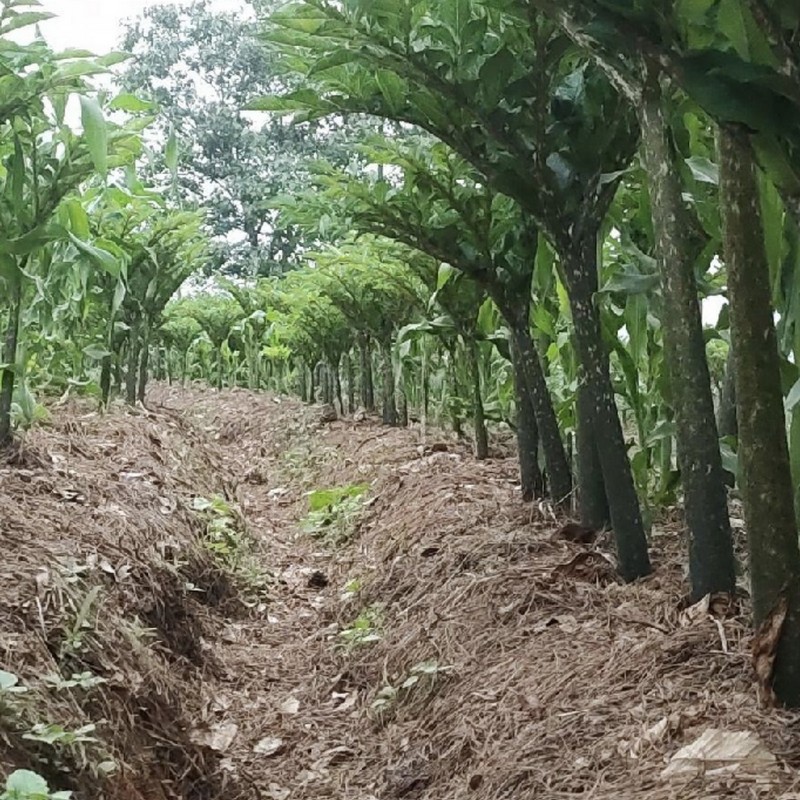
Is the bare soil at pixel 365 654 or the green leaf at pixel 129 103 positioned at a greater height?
the green leaf at pixel 129 103

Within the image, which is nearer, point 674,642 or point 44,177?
point 674,642

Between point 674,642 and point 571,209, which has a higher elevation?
point 571,209

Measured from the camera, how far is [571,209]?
2.72 m

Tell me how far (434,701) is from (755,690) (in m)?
0.99

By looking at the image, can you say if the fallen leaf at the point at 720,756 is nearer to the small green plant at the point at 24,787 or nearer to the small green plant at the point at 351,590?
the small green plant at the point at 24,787

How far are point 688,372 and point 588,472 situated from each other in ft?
3.12

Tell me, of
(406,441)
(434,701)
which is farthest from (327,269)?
(434,701)

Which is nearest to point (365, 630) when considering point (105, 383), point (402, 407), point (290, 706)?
point (290, 706)

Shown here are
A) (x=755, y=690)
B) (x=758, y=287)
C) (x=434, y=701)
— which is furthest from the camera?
(x=434, y=701)

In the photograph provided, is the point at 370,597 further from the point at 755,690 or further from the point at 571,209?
the point at 755,690

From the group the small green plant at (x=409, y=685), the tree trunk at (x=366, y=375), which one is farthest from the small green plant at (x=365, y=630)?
the tree trunk at (x=366, y=375)

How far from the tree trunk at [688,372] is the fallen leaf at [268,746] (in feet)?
4.31

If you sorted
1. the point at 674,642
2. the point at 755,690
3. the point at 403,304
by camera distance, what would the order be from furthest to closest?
1. the point at 403,304
2. the point at 674,642
3. the point at 755,690

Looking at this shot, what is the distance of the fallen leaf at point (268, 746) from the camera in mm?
2676
